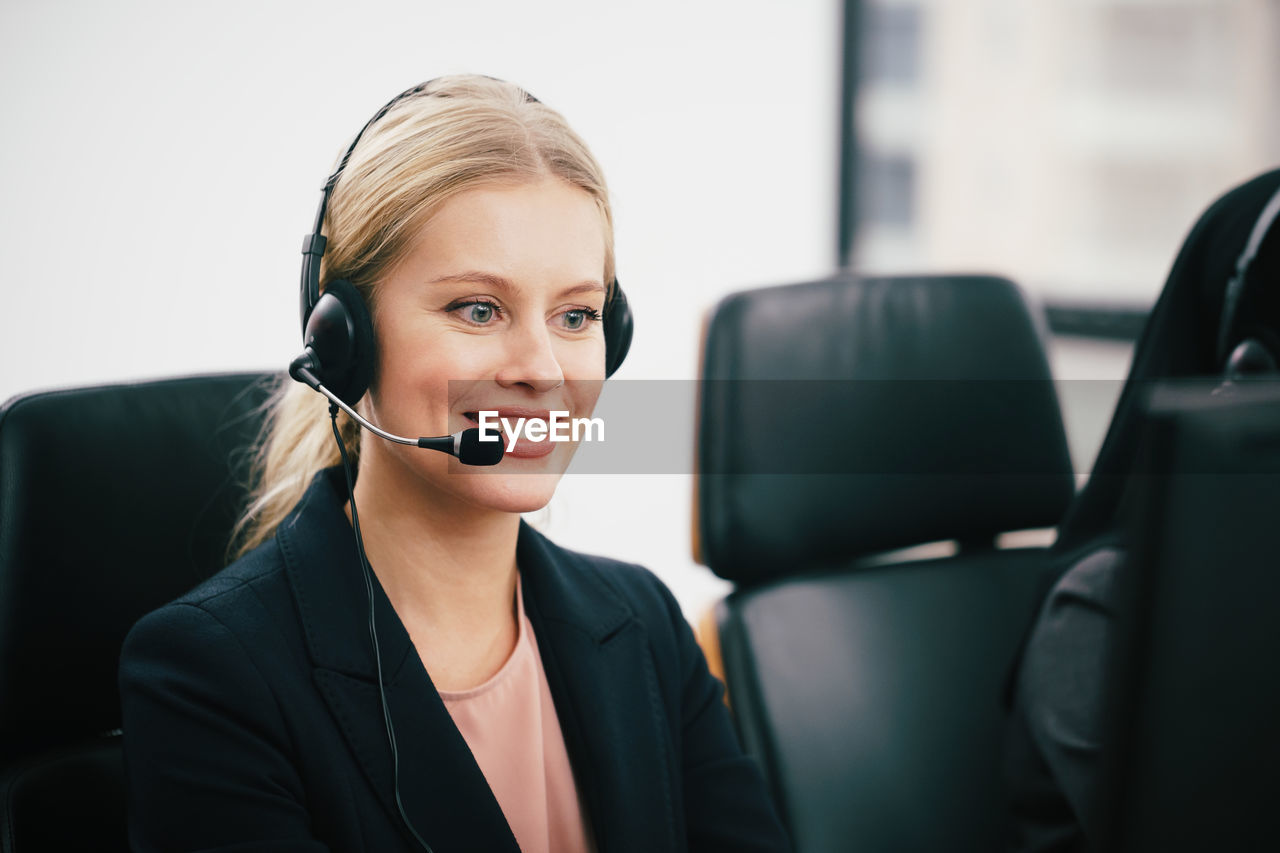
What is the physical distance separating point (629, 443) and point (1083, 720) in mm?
1570

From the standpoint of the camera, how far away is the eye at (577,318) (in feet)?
2.59

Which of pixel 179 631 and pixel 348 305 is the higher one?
pixel 348 305

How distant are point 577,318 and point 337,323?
187 millimetres

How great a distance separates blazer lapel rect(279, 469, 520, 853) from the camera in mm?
723

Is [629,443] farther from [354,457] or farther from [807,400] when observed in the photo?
[354,457]

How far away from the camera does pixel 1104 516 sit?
1.13 metres

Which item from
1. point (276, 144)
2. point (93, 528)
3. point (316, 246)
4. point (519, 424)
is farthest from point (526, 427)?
point (276, 144)

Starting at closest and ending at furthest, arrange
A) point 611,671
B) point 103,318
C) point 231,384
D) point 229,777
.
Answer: point 229,777 → point 611,671 → point 231,384 → point 103,318

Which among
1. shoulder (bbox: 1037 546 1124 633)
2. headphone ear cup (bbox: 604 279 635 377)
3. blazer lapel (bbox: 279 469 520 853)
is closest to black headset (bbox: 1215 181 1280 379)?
shoulder (bbox: 1037 546 1124 633)

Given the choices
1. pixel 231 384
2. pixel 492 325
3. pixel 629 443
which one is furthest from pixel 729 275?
pixel 492 325

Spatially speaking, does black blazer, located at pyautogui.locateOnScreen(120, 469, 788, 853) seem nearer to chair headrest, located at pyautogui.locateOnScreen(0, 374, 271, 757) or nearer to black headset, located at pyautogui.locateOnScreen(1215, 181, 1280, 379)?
chair headrest, located at pyautogui.locateOnScreen(0, 374, 271, 757)

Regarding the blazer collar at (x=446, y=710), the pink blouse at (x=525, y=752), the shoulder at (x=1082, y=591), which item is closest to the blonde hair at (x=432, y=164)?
the blazer collar at (x=446, y=710)

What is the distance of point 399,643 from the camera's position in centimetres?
76

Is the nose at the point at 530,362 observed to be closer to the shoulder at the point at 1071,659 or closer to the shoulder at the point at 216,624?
the shoulder at the point at 216,624
